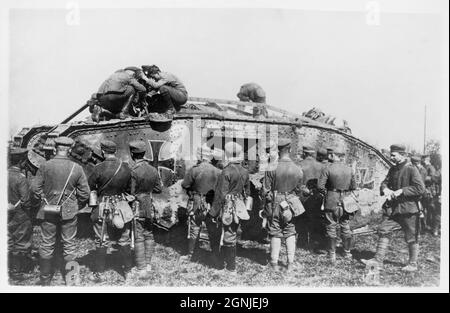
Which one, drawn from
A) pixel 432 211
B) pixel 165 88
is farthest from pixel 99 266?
pixel 432 211

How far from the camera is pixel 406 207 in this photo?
7.18m

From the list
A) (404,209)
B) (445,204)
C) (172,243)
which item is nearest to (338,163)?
(404,209)

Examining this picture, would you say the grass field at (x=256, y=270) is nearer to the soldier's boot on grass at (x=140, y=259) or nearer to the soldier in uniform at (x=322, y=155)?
the soldier's boot on grass at (x=140, y=259)

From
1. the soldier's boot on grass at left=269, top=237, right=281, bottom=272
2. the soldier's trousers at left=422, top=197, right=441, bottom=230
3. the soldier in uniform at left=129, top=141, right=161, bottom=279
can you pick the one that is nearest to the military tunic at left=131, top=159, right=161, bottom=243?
the soldier in uniform at left=129, top=141, right=161, bottom=279

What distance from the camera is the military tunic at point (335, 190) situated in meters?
7.43

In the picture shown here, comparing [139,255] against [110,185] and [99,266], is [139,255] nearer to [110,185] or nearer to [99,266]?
[99,266]

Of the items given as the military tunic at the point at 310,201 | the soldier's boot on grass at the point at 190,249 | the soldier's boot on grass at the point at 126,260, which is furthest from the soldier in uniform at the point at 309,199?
the soldier's boot on grass at the point at 126,260

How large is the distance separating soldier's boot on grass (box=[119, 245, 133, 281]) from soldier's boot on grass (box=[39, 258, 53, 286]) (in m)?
1.01

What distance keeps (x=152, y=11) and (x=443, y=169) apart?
504cm

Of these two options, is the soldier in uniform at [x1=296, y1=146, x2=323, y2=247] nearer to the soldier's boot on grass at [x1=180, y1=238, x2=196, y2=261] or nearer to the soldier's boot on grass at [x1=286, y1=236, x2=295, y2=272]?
the soldier's boot on grass at [x1=286, y1=236, x2=295, y2=272]

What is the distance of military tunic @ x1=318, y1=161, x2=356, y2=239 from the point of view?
7426mm

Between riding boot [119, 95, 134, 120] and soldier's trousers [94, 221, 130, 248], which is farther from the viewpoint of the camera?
riding boot [119, 95, 134, 120]
